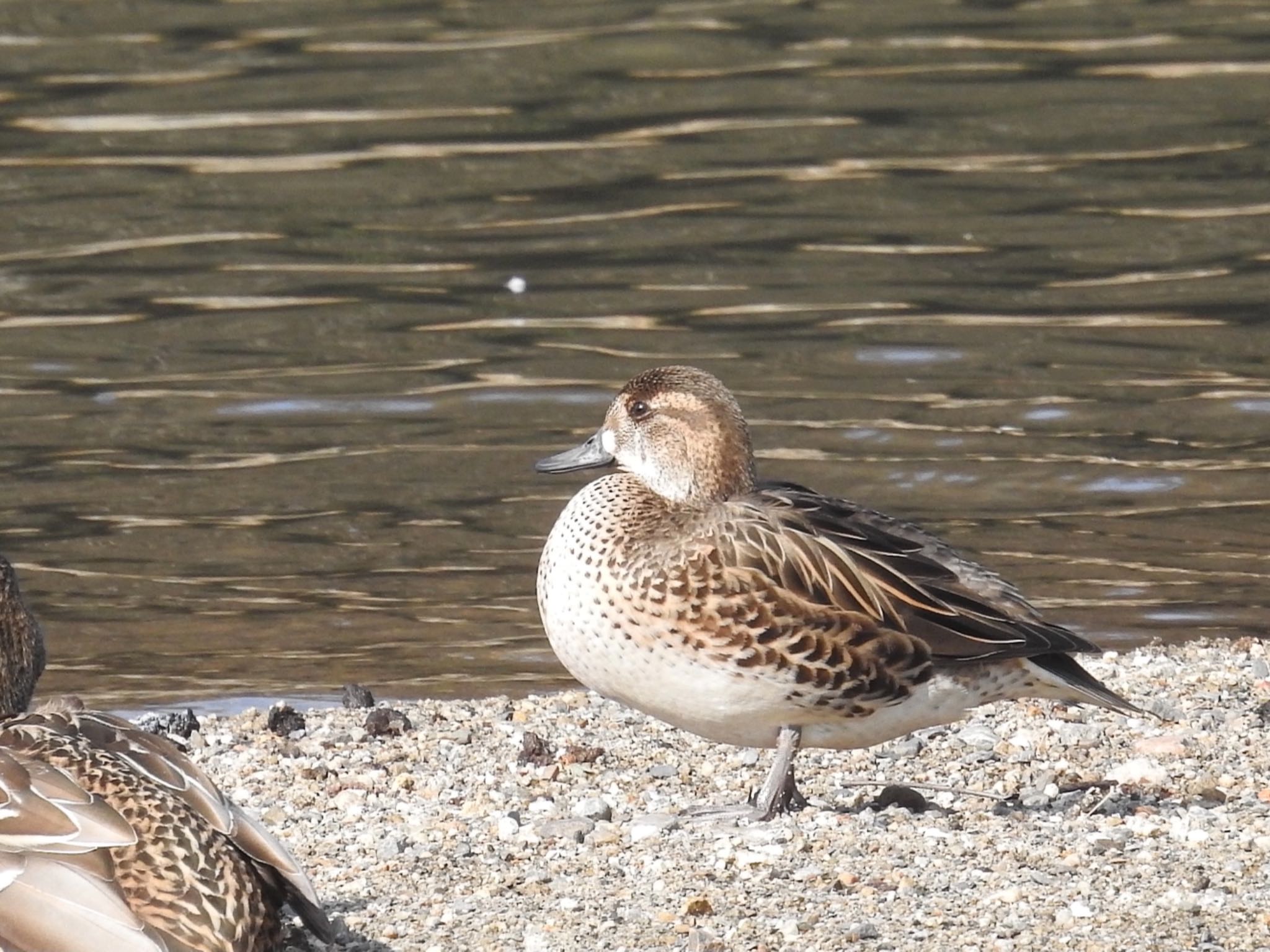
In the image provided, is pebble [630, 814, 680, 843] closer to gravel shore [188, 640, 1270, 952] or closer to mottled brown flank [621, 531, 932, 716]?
gravel shore [188, 640, 1270, 952]

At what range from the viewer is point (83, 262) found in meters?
13.4

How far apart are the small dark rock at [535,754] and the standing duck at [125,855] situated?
1.59 m

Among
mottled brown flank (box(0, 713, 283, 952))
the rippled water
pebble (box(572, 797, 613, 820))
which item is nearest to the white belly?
pebble (box(572, 797, 613, 820))

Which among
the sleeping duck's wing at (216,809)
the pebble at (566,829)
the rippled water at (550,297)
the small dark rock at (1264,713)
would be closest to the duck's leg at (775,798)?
the pebble at (566,829)

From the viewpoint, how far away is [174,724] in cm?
687

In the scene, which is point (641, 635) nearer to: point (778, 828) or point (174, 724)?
point (778, 828)

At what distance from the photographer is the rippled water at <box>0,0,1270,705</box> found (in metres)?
9.26

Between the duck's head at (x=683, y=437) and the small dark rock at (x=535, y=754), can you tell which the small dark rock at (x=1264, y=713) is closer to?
the duck's head at (x=683, y=437)

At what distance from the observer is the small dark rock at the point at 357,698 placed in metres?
7.26

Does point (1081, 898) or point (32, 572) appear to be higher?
point (1081, 898)

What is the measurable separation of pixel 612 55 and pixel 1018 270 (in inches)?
198

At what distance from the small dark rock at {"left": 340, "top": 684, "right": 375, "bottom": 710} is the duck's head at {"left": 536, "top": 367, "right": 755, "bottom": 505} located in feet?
4.10

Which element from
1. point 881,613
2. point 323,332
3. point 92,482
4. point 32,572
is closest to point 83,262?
point 323,332

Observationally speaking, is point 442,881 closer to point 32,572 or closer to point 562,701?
point 562,701
